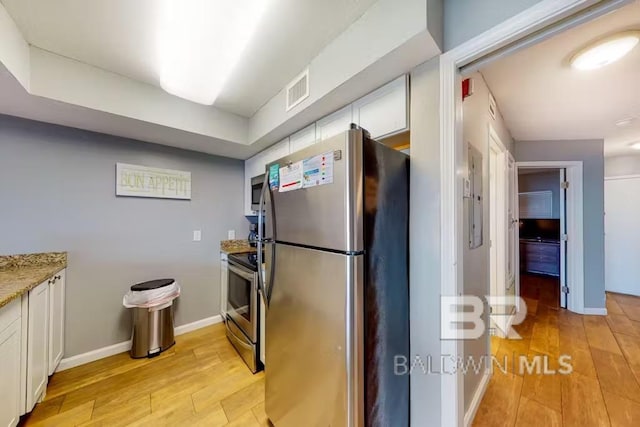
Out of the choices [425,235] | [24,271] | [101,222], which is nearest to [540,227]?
[425,235]

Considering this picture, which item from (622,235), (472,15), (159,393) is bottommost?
(159,393)

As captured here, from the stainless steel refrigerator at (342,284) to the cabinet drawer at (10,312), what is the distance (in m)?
1.35

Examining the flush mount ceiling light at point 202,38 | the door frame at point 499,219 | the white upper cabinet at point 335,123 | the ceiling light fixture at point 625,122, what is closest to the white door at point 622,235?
the ceiling light fixture at point 625,122

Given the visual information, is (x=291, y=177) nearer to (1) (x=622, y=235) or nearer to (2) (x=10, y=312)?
(2) (x=10, y=312)

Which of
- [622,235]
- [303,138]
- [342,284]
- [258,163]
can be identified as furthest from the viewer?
[622,235]

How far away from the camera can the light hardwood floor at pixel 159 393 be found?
1575 mm

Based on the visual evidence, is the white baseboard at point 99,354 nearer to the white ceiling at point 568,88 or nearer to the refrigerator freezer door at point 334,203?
the refrigerator freezer door at point 334,203

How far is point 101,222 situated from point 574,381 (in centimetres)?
429

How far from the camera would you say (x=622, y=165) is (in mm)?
4031

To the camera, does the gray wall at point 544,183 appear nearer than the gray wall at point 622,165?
No

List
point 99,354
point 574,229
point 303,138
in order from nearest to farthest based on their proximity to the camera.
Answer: point 303,138 < point 99,354 < point 574,229

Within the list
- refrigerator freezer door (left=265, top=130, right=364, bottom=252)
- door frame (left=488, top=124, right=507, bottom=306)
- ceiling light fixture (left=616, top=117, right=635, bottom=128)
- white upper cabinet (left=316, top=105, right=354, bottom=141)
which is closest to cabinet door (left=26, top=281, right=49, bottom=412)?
refrigerator freezer door (left=265, top=130, right=364, bottom=252)

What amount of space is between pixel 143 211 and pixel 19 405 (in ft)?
5.33

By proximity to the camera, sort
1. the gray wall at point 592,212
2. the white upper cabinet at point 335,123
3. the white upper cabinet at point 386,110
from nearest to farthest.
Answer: the white upper cabinet at point 386,110, the white upper cabinet at point 335,123, the gray wall at point 592,212
